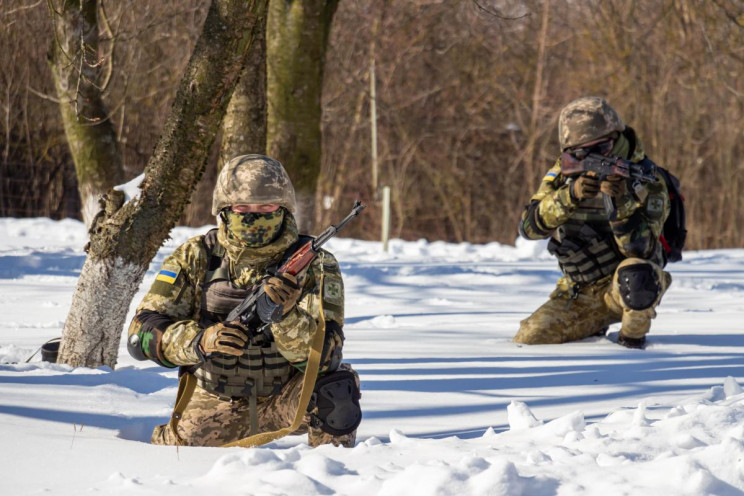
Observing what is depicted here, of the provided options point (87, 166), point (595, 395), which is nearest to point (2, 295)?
point (87, 166)

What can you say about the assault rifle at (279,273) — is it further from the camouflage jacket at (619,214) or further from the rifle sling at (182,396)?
the camouflage jacket at (619,214)

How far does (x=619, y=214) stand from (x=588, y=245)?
1.37 ft

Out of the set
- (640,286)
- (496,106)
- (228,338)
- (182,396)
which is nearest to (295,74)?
(640,286)

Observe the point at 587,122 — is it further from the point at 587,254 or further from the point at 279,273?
the point at 279,273

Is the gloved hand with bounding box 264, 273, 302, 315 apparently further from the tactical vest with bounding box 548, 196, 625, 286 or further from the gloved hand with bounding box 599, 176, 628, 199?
the tactical vest with bounding box 548, 196, 625, 286

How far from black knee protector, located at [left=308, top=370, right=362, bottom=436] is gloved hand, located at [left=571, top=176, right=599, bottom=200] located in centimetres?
225

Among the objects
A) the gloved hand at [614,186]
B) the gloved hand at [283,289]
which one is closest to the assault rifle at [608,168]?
the gloved hand at [614,186]

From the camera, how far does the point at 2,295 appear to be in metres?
7.64

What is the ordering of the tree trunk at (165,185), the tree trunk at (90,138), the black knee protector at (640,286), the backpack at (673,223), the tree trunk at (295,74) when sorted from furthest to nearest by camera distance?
the tree trunk at (90,138) < the tree trunk at (295,74) < the backpack at (673,223) < the black knee protector at (640,286) < the tree trunk at (165,185)

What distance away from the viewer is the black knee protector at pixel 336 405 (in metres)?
3.15

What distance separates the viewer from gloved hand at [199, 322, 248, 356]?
2.90 meters

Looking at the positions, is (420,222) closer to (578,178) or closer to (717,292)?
(717,292)

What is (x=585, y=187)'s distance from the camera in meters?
4.95

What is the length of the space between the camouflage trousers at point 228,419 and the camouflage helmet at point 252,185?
66 centimetres
